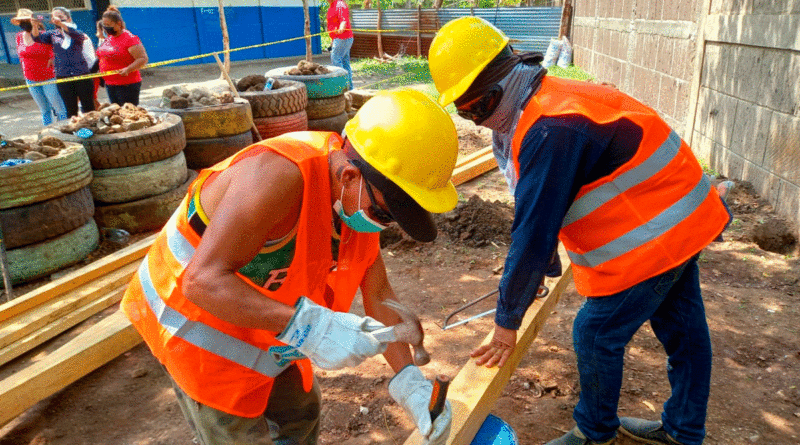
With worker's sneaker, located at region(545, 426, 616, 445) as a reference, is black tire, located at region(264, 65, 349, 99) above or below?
above

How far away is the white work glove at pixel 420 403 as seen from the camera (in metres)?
1.96

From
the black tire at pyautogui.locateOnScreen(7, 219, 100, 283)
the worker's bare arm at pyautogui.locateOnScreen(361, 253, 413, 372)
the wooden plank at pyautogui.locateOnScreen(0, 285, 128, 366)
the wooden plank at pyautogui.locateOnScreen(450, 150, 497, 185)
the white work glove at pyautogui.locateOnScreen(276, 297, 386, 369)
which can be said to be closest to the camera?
the white work glove at pyautogui.locateOnScreen(276, 297, 386, 369)

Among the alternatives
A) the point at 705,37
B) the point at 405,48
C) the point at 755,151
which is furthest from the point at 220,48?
the point at 755,151

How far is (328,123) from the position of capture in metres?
7.95

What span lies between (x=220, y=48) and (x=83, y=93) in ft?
39.3

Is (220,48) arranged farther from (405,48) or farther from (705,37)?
(705,37)

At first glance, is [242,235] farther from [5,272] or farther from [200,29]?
[200,29]

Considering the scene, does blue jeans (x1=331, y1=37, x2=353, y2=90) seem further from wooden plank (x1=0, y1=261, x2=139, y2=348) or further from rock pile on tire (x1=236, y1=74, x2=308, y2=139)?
wooden plank (x1=0, y1=261, x2=139, y2=348)

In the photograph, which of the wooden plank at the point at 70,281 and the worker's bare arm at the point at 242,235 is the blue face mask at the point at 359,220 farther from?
the wooden plank at the point at 70,281

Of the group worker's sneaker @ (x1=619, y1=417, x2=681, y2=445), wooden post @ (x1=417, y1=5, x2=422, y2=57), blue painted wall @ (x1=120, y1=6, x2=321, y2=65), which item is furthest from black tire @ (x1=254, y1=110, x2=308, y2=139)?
wooden post @ (x1=417, y1=5, x2=422, y2=57)

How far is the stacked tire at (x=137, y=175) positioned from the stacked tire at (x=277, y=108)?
146 cm

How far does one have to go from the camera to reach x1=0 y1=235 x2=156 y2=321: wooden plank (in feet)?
11.9

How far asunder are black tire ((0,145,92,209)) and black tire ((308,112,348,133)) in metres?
3.53

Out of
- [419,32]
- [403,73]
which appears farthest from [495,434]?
[419,32]
